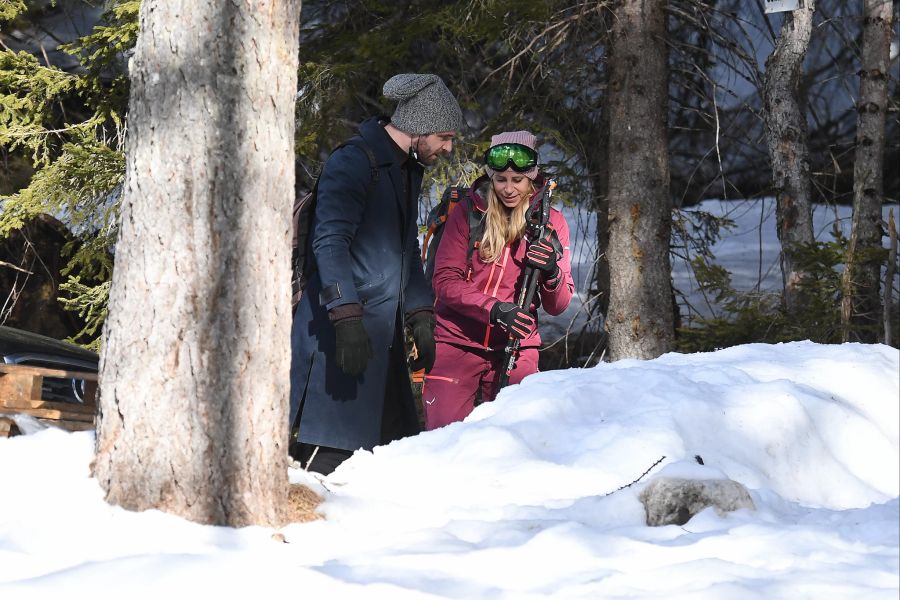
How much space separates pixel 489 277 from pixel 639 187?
3262 millimetres

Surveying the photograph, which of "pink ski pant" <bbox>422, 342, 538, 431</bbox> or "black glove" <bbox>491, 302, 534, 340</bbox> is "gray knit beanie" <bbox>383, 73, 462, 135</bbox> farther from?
"pink ski pant" <bbox>422, 342, 538, 431</bbox>

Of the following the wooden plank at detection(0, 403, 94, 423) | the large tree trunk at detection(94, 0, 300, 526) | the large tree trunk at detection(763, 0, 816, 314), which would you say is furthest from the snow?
the large tree trunk at detection(763, 0, 816, 314)

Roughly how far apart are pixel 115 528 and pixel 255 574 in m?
0.60

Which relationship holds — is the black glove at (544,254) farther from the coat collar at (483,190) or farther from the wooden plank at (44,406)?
the wooden plank at (44,406)

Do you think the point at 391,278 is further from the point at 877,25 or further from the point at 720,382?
the point at 877,25

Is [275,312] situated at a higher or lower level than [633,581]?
higher

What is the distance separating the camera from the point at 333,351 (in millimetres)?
5090

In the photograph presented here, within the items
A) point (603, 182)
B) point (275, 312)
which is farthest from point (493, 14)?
point (275, 312)

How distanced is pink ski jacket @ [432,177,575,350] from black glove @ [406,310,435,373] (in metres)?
0.39

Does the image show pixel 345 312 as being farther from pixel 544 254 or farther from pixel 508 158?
pixel 508 158

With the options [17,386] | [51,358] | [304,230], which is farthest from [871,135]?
[17,386]

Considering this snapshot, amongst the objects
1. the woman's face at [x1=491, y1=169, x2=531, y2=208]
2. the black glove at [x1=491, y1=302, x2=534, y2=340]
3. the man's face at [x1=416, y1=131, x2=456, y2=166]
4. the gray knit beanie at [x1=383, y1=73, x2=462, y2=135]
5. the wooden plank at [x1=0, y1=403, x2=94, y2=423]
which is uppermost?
the gray knit beanie at [x1=383, y1=73, x2=462, y2=135]

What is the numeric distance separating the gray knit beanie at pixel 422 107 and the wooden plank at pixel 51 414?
2080 mm

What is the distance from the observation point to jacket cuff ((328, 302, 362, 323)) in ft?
15.5
